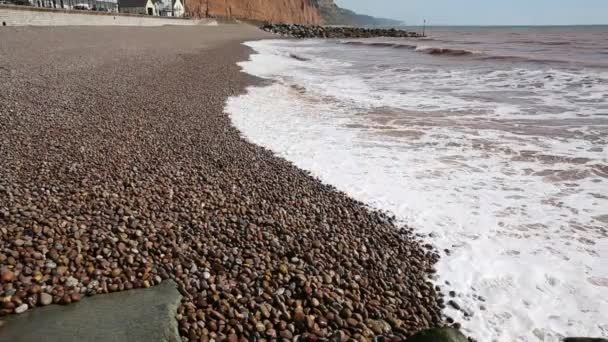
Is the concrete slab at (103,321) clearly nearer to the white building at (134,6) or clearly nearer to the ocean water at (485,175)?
the ocean water at (485,175)

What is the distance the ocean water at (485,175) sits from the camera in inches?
134

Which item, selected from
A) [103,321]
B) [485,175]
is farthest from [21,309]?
[485,175]

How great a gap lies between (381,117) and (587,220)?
5.39m

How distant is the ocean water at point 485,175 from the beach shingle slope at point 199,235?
0.51 metres

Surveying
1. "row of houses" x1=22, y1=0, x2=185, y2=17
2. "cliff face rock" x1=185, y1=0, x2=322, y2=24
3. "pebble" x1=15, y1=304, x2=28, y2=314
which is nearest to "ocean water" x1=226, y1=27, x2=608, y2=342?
"pebble" x1=15, y1=304, x2=28, y2=314

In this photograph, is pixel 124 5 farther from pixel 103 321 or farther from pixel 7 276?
pixel 103 321

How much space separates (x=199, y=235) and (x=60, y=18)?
96.2 ft

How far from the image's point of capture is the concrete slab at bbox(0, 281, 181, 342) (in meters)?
2.52

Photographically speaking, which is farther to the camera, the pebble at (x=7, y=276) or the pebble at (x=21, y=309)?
the pebble at (x=7, y=276)

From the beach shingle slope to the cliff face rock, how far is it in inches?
3051

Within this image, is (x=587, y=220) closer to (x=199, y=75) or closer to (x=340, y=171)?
(x=340, y=171)

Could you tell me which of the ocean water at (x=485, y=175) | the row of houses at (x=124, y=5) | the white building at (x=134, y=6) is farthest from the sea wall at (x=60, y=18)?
the white building at (x=134, y=6)

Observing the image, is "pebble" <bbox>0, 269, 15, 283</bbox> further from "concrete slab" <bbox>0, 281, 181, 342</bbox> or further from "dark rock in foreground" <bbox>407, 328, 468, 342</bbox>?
"dark rock in foreground" <bbox>407, 328, 468, 342</bbox>

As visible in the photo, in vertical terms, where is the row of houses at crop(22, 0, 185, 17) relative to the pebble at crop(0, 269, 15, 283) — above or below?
A: above
